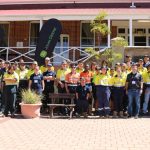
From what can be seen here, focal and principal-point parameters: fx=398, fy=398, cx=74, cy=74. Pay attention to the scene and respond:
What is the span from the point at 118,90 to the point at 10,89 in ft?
12.8

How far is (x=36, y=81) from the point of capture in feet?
47.4

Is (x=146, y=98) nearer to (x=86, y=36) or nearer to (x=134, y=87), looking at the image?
(x=134, y=87)

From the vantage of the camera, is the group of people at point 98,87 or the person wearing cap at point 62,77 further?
the person wearing cap at point 62,77

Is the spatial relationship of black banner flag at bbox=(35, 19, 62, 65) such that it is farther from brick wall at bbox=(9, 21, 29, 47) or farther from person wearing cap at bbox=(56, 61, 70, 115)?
brick wall at bbox=(9, 21, 29, 47)

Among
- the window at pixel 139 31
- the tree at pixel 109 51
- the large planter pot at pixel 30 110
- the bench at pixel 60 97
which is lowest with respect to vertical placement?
the large planter pot at pixel 30 110

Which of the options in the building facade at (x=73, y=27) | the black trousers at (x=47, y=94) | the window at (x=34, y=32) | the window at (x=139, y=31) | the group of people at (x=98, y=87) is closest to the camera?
the group of people at (x=98, y=87)

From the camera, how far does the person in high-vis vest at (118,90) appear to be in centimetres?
1432

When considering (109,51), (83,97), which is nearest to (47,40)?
(109,51)

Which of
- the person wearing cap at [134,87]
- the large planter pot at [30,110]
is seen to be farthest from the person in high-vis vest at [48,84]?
the person wearing cap at [134,87]

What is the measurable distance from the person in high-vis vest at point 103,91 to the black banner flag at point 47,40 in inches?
185

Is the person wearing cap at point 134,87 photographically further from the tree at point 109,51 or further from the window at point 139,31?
the window at point 139,31

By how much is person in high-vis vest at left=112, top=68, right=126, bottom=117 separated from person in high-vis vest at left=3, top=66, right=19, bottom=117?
3550mm
